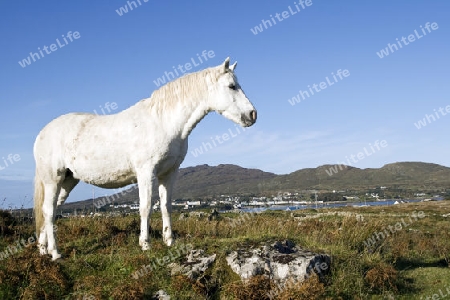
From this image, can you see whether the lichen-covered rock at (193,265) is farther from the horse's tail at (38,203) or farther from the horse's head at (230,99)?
the horse's tail at (38,203)

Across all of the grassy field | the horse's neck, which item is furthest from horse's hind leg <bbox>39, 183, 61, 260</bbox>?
the horse's neck

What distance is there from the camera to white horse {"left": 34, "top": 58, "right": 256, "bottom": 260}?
9000 mm

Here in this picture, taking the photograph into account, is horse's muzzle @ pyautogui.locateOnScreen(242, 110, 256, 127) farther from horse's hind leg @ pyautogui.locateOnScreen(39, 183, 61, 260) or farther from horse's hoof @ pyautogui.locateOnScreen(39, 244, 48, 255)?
horse's hoof @ pyautogui.locateOnScreen(39, 244, 48, 255)

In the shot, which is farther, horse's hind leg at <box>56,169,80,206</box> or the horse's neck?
horse's hind leg at <box>56,169,80,206</box>

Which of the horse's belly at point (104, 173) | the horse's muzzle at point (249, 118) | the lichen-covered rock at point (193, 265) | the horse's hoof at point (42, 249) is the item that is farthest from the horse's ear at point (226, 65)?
the horse's hoof at point (42, 249)

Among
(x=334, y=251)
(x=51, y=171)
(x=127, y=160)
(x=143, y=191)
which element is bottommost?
(x=334, y=251)

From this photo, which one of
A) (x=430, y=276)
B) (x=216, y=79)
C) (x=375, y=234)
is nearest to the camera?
(x=216, y=79)

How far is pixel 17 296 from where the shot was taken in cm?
783

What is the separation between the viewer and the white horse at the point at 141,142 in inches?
354

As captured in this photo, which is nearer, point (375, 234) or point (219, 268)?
point (219, 268)

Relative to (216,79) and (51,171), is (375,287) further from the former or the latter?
(51,171)

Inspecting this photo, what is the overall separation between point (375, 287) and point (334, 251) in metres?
1.18

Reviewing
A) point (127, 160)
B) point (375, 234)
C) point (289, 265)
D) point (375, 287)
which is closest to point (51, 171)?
point (127, 160)

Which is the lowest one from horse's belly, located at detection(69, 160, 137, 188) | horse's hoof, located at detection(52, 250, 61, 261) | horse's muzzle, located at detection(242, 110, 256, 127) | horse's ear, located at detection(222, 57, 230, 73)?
horse's hoof, located at detection(52, 250, 61, 261)
